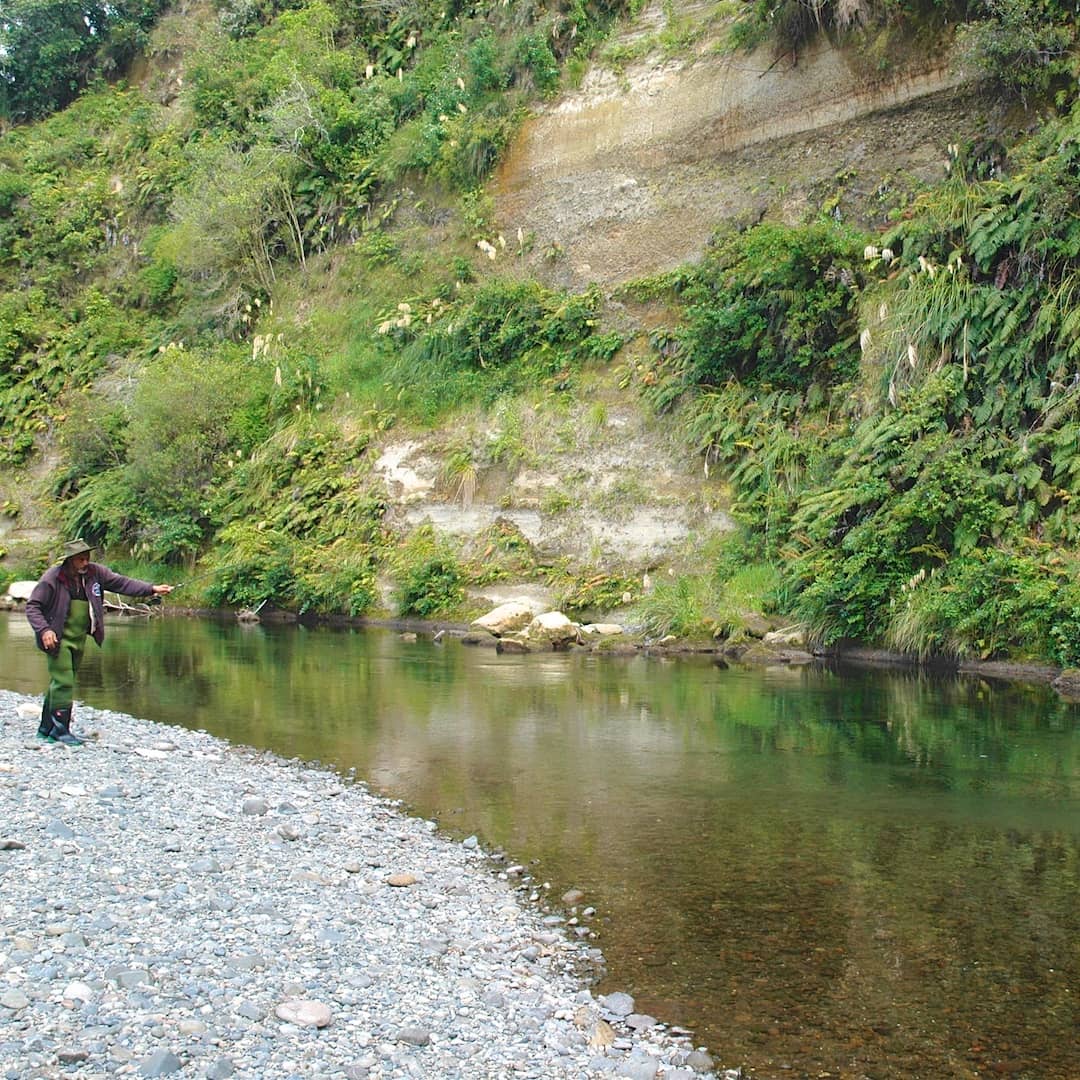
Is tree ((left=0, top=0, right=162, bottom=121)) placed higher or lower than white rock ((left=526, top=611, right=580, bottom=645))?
higher

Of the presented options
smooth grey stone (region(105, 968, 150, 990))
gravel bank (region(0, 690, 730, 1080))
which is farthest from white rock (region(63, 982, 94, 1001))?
smooth grey stone (region(105, 968, 150, 990))

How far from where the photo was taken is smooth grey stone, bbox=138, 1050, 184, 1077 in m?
5.10

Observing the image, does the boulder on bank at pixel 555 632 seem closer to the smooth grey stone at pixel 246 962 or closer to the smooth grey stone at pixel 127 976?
the smooth grey stone at pixel 246 962

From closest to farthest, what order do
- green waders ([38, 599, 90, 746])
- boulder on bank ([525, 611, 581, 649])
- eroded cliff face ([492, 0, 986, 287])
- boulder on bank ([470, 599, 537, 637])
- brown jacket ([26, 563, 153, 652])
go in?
brown jacket ([26, 563, 153, 652]) < green waders ([38, 599, 90, 746]) < boulder on bank ([525, 611, 581, 649]) < boulder on bank ([470, 599, 537, 637]) < eroded cliff face ([492, 0, 986, 287])

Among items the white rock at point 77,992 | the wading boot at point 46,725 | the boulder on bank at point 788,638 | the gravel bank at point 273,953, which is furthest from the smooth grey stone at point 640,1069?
the boulder on bank at point 788,638

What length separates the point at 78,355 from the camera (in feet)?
136

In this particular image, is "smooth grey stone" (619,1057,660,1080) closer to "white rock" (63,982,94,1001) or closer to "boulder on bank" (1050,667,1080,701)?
"white rock" (63,982,94,1001)

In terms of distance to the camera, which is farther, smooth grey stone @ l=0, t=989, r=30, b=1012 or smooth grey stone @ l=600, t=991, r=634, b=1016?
smooth grey stone @ l=600, t=991, r=634, b=1016

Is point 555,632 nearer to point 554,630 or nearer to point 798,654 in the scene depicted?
point 554,630

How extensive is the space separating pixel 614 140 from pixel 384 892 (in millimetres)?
28387

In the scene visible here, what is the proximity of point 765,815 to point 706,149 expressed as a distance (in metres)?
24.3

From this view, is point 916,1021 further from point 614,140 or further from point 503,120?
point 503,120

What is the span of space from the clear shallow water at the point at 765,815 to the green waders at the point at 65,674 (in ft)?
7.55

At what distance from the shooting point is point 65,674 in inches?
455
